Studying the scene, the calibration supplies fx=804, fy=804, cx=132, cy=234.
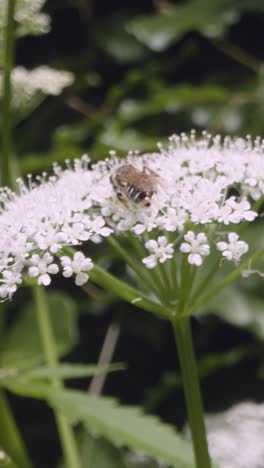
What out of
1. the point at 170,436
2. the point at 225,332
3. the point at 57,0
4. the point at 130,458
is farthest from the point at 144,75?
the point at 170,436

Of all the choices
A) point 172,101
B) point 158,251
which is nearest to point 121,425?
point 158,251

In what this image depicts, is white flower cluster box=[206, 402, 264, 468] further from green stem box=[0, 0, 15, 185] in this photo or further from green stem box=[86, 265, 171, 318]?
green stem box=[0, 0, 15, 185]

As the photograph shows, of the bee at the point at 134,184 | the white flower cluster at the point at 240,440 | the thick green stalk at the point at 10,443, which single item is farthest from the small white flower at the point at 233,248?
the thick green stalk at the point at 10,443

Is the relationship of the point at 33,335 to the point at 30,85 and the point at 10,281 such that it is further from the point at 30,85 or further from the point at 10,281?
the point at 10,281

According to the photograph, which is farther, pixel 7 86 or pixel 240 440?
pixel 7 86

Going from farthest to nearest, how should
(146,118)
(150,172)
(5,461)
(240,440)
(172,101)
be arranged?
(146,118), (172,101), (240,440), (5,461), (150,172)
